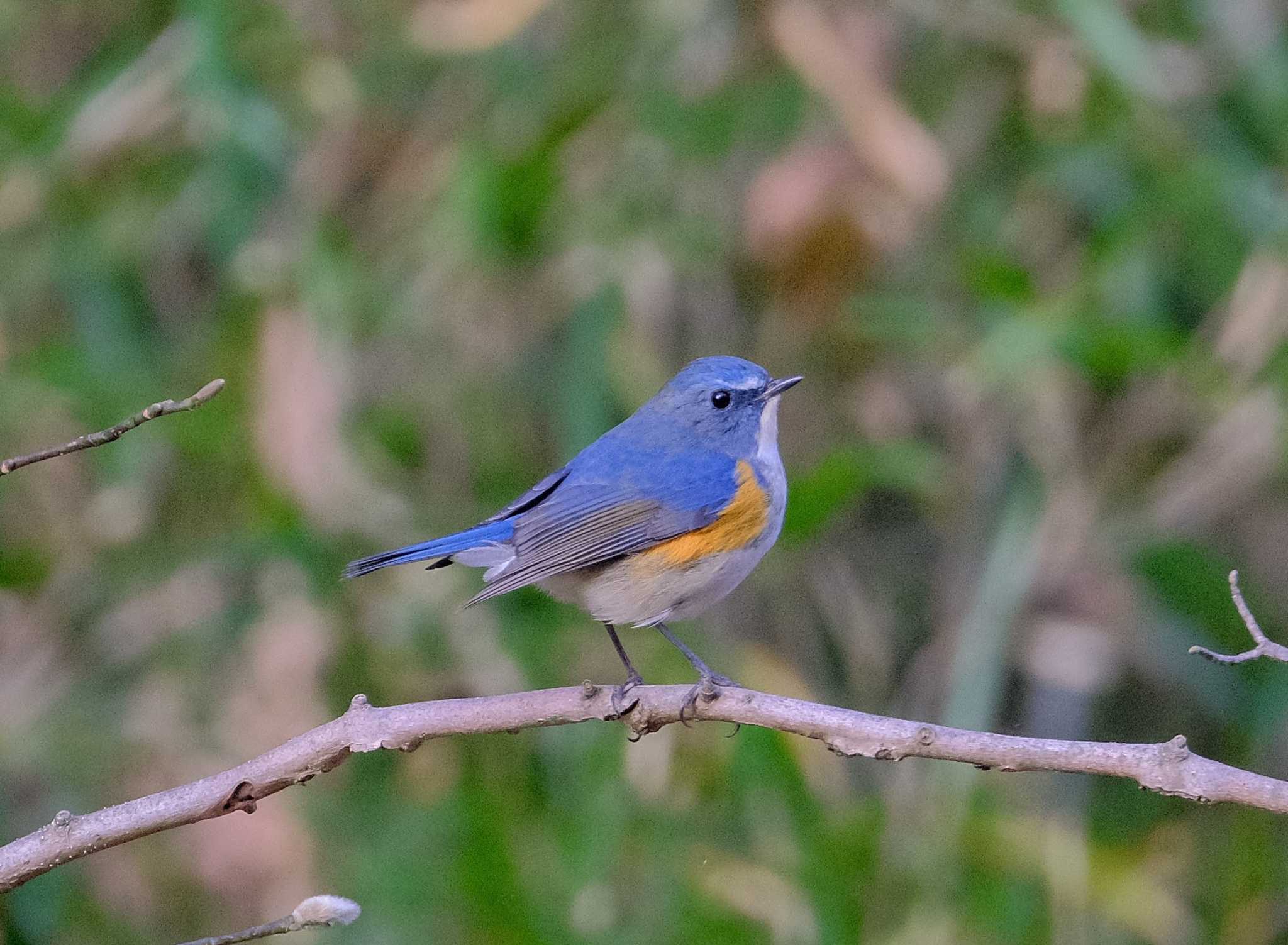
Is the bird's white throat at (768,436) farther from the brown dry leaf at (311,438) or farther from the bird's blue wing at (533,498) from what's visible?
the brown dry leaf at (311,438)

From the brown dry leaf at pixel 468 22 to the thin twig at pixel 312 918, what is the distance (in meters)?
3.65

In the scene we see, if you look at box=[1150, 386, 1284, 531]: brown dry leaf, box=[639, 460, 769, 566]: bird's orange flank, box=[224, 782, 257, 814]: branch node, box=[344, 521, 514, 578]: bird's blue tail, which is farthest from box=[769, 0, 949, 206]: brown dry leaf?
box=[224, 782, 257, 814]: branch node

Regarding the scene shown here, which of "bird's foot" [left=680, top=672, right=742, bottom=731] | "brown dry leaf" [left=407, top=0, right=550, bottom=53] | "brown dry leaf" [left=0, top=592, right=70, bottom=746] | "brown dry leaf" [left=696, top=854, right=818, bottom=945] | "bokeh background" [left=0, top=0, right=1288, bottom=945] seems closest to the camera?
"bird's foot" [left=680, top=672, right=742, bottom=731]

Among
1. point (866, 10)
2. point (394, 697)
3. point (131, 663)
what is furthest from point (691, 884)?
point (866, 10)

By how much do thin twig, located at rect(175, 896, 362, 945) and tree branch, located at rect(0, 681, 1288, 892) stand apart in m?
0.23

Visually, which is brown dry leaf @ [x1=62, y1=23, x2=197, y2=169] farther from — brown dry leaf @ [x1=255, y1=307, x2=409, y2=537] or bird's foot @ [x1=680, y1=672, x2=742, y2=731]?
bird's foot @ [x1=680, y1=672, x2=742, y2=731]

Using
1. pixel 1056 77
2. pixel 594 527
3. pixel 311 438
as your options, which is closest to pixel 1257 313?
pixel 1056 77

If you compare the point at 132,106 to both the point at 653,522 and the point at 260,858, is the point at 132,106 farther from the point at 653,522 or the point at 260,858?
the point at 653,522

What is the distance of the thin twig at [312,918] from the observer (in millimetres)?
1937

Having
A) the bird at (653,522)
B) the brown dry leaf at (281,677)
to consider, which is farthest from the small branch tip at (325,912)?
the brown dry leaf at (281,677)

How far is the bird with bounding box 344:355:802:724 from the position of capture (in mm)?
3377

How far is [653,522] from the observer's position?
3439 millimetres

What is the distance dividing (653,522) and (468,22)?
7.89ft

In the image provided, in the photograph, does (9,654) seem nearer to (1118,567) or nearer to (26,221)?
(26,221)
